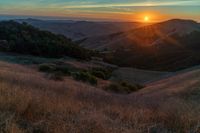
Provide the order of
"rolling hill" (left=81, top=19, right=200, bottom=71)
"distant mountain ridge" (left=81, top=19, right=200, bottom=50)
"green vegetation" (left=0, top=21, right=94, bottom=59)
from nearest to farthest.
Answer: "green vegetation" (left=0, top=21, right=94, bottom=59)
"rolling hill" (left=81, top=19, right=200, bottom=71)
"distant mountain ridge" (left=81, top=19, right=200, bottom=50)

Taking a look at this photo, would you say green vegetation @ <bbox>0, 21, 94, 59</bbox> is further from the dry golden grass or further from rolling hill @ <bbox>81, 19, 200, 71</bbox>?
the dry golden grass

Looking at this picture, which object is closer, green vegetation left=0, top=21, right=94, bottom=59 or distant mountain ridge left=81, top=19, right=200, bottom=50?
green vegetation left=0, top=21, right=94, bottom=59

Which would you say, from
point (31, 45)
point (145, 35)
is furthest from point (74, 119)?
point (145, 35)

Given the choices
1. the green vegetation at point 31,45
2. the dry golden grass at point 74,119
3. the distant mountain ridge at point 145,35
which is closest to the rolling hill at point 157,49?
the distant mountain ridge at point 145,35

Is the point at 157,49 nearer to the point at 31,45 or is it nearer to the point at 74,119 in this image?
the point at 31,45

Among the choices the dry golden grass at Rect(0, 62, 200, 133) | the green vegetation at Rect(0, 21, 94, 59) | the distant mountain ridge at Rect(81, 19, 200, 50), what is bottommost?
the distant mountain ridge at Rect(81, 19, 200, 50)

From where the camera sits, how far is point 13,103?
243 inches

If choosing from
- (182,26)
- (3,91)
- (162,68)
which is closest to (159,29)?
(182,26)

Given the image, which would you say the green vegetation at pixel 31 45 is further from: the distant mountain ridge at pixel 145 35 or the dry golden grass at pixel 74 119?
the distant mountain ridge at pixel 145 35

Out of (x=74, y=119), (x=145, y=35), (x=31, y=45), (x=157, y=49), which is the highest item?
(x=74, y=119)

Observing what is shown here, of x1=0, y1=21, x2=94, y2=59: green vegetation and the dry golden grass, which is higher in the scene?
the dry golden grass

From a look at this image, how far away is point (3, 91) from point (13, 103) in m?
0.91

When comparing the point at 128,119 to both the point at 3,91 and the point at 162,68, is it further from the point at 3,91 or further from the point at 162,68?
the point at 162,68

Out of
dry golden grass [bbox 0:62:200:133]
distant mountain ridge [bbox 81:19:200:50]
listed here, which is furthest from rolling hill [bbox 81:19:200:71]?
dry golden grass [bbox 0:62:200:133]
